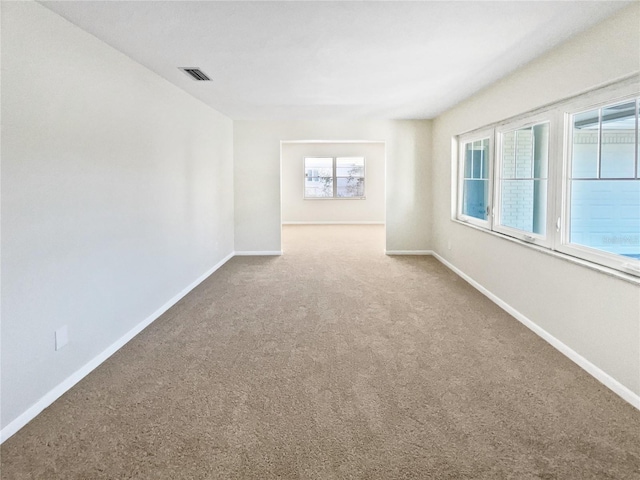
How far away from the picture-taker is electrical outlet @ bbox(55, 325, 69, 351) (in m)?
2.55

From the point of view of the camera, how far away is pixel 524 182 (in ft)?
13.2

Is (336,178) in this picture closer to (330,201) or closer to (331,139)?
(330,201)

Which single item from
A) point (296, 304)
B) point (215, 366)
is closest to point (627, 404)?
point (215, 366)

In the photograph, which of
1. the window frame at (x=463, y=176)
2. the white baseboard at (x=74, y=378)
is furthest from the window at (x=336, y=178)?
the white baseboard at (x=74, y=378)

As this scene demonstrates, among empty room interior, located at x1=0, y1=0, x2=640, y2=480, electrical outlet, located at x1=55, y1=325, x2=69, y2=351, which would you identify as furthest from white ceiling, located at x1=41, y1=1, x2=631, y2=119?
electrical outlet, located at x1=55, y1=325, x2=69, y2=351

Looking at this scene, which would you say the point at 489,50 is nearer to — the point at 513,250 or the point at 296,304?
the point at 513,250

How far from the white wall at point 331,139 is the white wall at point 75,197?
270 cm

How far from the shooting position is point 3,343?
6.98 ft

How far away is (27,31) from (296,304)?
3.09 m

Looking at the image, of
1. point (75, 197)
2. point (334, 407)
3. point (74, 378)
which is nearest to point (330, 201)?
point (75, 197)

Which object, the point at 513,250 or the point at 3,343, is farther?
the point at 513,250

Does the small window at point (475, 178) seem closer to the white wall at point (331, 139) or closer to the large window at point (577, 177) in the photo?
the large window at point (577, 177)

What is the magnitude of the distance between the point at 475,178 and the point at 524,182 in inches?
54.8

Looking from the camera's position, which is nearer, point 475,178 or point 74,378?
point 74,378
